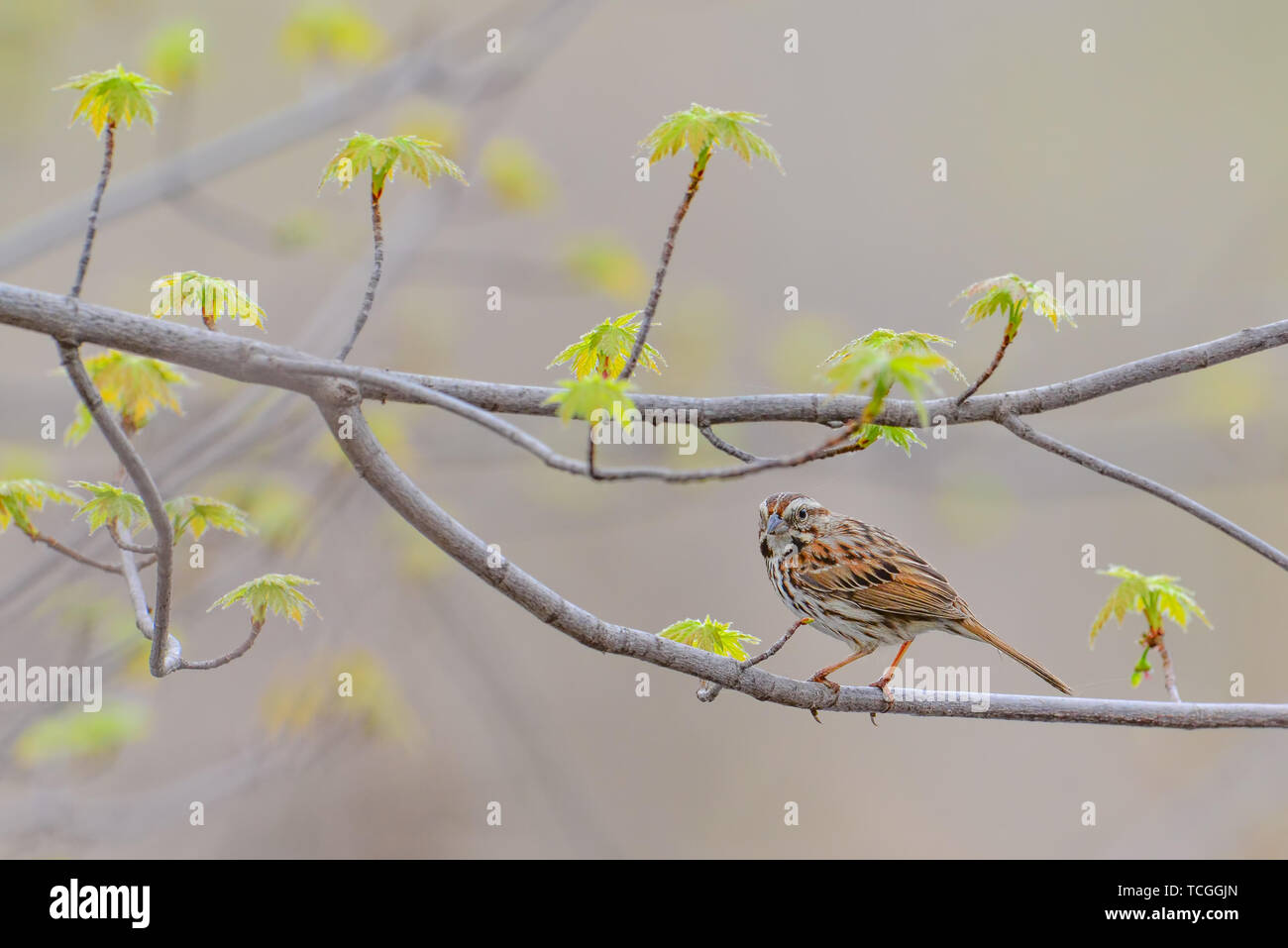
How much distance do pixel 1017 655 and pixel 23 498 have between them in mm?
2776

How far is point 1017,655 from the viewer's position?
3.17 metres

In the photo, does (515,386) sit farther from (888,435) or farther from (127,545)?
(127,545)

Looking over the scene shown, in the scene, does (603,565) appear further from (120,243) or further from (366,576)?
(120,243)

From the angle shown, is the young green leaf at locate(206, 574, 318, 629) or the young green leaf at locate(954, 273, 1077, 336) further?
the young green leaf at locate(206, 574, 318, 629)

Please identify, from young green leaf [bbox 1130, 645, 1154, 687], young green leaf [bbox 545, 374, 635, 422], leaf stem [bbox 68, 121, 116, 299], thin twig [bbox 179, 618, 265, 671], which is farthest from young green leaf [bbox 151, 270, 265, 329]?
young green leaf [bbox 1130, 645, 1154, 687]

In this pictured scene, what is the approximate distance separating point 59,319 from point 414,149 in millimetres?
862

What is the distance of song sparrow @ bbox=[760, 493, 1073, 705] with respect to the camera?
339 cm

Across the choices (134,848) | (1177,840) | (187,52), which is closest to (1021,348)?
(1177,840)

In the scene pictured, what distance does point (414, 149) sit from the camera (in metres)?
2.54

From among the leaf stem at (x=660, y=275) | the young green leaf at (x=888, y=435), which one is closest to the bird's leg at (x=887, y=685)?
the young green leaf at (x=888, y=435)

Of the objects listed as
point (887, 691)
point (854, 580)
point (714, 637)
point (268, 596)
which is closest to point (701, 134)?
point (714, 637)

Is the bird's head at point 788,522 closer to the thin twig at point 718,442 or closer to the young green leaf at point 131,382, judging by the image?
the thin twig at point 718,442

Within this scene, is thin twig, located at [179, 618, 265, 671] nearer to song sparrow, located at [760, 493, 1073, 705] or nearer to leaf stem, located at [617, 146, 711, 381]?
leaf stem, located at [617, 146, 711, 381]

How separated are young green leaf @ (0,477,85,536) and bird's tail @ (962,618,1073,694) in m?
2.65
